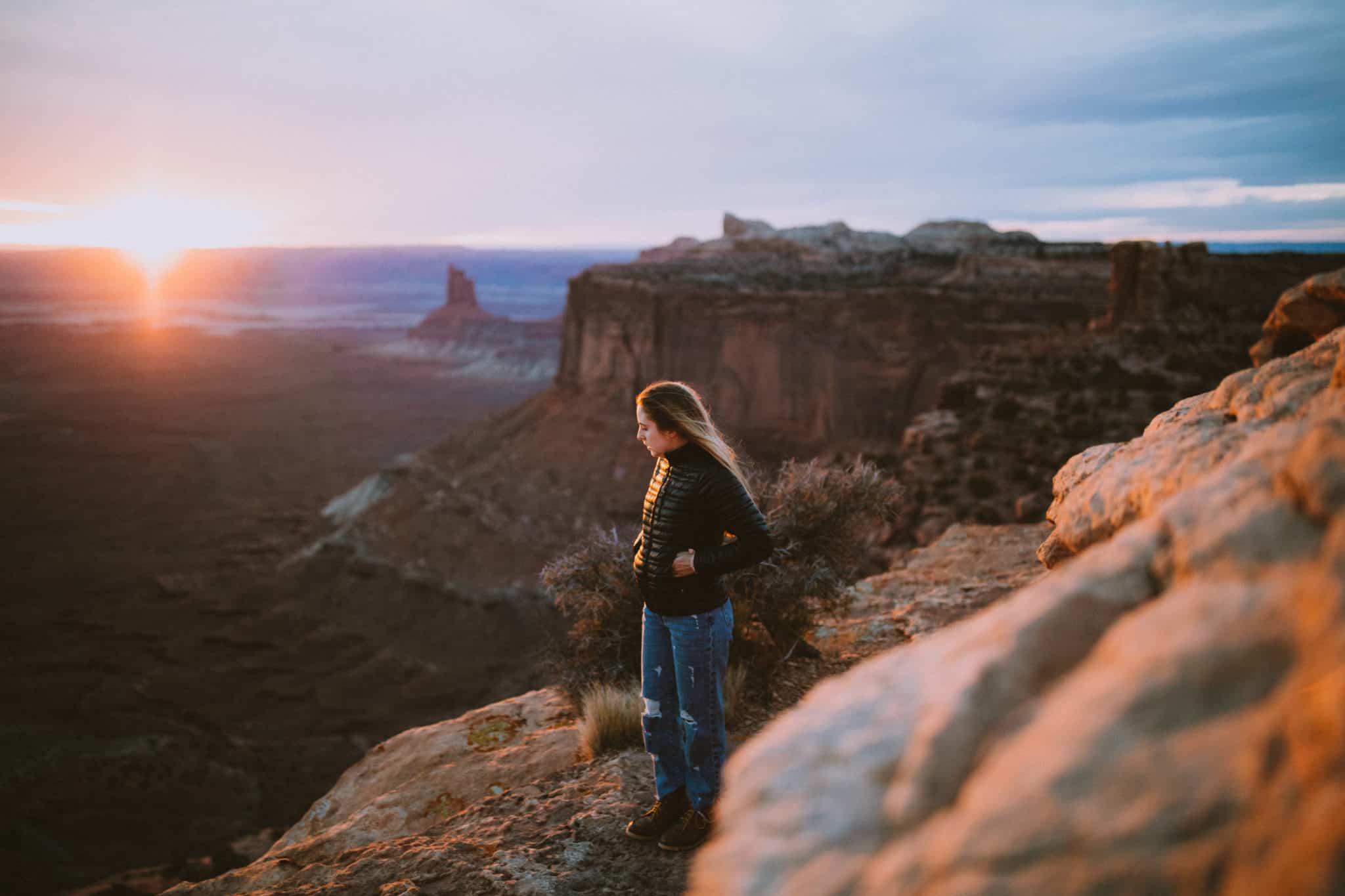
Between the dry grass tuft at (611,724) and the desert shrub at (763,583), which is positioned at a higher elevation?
the desert shrub at (763,583)

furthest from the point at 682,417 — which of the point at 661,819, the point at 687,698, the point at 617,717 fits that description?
the point at 617,717

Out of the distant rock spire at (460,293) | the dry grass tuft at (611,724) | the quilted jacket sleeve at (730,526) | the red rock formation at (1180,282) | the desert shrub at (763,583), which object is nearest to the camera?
the quilted jacket sleeve at (730,526)

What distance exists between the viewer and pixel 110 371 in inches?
1745

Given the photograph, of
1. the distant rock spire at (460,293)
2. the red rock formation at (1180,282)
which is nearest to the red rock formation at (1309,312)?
the red rock formation at (1180,282)

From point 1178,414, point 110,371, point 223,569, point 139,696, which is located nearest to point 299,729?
point 139,696

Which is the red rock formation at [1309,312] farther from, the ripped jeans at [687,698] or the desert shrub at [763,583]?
the ripped jeans at [687,698]

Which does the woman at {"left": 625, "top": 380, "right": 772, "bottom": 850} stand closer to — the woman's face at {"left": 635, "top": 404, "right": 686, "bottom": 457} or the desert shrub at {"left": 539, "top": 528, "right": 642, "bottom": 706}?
the woman's face at {"left": 635, "top": 404, "right": 686, "bottom": 457}

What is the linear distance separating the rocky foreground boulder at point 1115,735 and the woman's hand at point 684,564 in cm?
139

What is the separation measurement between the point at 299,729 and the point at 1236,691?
18.8 metres

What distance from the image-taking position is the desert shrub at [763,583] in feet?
16.6

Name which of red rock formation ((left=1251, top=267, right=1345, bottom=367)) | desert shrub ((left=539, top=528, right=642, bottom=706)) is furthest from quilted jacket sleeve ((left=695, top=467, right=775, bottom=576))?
red rock formation ((left=1251, top=267, right=1345, bottom=367))

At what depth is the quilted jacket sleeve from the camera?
9.38 ft

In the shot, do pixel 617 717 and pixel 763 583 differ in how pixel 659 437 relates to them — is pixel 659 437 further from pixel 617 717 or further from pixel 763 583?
pixel 763 583

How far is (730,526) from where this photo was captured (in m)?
2.88
